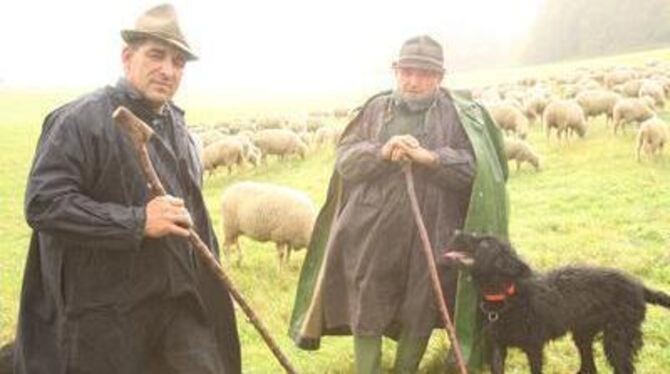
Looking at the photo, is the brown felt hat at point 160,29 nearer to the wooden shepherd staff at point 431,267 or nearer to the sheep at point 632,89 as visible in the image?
the wooden shepherd staff at point 431,267

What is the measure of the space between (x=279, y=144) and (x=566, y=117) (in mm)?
7956

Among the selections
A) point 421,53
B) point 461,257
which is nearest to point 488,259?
point 461,257

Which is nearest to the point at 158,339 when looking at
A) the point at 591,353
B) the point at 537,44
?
the point at 591,353

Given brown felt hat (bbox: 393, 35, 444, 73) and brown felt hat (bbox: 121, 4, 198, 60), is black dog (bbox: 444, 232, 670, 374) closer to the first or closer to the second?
brown felt hat (bbox: 393, 35, 444, 73)

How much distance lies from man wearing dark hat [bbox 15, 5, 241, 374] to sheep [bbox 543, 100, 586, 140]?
61.5 feet

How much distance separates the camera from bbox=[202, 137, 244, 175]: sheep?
2209 cm

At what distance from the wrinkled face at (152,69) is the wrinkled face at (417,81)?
7.07 ft

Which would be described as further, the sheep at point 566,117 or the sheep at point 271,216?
the sheep at point 566,117

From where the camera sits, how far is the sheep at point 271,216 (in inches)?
452

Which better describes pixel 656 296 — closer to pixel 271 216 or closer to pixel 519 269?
pixel 519 269

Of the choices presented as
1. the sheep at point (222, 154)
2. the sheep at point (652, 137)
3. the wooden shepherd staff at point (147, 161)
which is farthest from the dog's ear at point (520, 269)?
the sheep at point (222, 154)

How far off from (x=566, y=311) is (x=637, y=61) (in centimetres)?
4870

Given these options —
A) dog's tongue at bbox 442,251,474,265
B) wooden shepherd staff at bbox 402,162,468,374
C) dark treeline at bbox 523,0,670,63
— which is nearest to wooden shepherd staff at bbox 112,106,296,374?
wooden shepherd staff at bbox 402,162,468,374

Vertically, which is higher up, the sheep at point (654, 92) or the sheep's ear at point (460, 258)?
the sheep's ear at point (460, 258)
